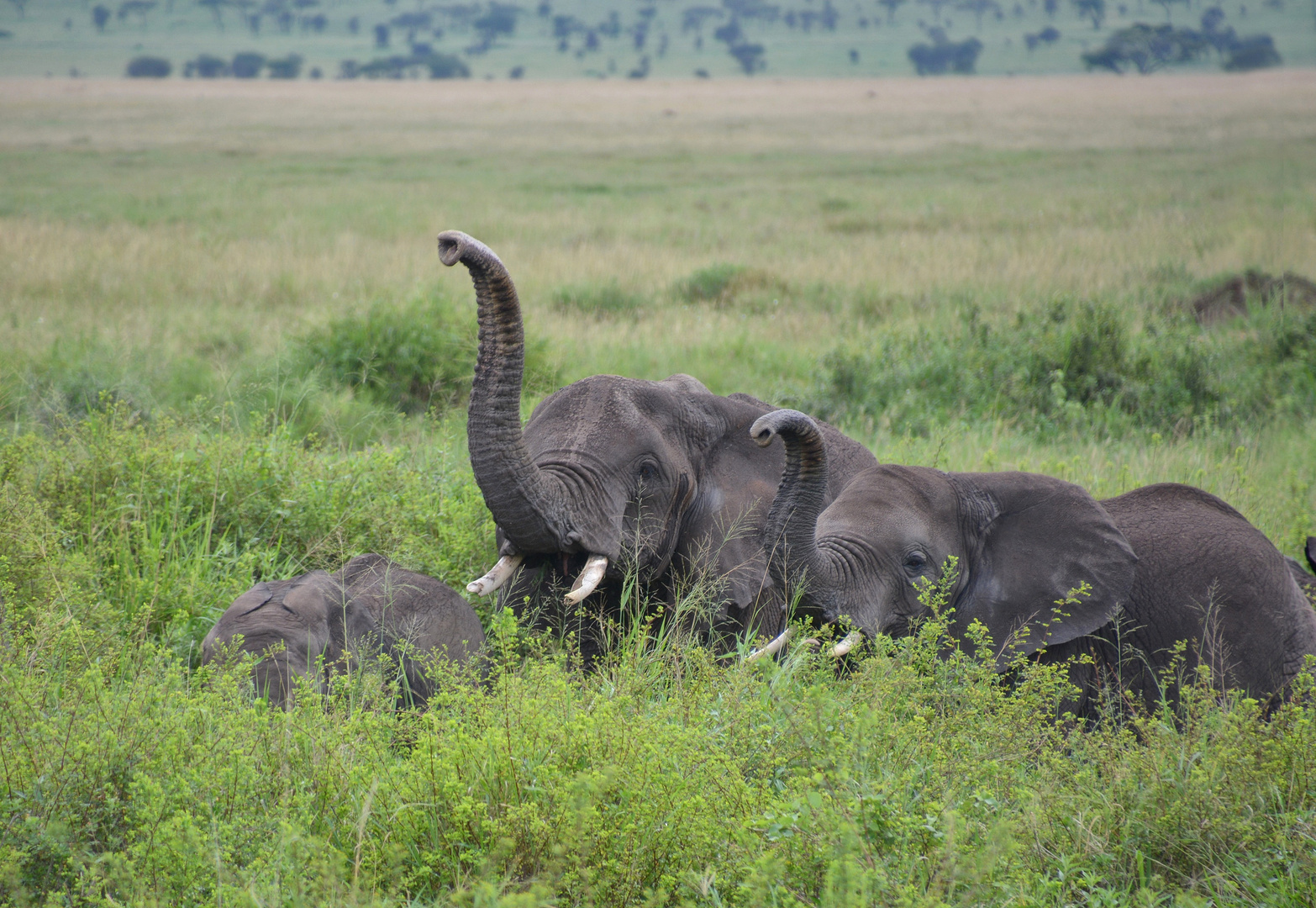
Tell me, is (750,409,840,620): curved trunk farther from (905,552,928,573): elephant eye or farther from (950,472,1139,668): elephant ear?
(950,472,1139,668): elephant ear

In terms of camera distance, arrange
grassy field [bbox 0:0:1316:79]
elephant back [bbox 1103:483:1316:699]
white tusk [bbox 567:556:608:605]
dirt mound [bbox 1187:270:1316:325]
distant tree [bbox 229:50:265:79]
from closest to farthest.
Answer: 1. white tusk [bbox 567:556:608:605]
2. elephant back [bbox 1103:483:1316:699]
3. dirt mound [bbox 1187:270:1316:325]
4. distant tree [bbox 229:50:265:79]
5. grassy field [bbox 0:0:1316:79]

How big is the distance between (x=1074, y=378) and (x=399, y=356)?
648 centimetres

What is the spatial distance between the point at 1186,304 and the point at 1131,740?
12.4 meters

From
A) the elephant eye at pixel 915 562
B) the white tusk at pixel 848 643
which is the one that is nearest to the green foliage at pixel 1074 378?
the elephant eye at pixel 915 562

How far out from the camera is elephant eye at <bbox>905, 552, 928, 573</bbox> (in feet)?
15.8

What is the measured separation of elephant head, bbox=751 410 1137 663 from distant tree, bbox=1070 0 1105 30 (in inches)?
6610

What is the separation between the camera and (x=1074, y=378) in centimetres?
1077

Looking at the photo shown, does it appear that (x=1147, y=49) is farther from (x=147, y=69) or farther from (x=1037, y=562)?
(x=1037, y=562)

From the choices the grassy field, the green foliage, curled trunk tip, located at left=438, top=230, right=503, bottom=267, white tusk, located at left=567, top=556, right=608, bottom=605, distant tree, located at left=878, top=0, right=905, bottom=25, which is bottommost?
the green foliage

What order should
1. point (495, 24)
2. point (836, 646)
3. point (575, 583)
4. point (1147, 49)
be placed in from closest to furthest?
point (836, 646) → point (575, 583) → point (1147, 49) → point (495, 24)

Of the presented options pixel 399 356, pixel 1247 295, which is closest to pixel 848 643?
pixel 399 356

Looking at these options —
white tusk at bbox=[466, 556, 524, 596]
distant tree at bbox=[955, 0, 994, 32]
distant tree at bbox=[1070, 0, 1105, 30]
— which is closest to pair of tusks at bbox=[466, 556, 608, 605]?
white tusk at bbox=[466, 556, 524, 596]

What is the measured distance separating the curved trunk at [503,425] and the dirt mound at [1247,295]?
11569 mm

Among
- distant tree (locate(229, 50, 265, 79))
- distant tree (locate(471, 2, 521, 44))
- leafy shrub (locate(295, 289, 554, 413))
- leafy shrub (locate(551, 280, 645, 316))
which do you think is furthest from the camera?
distant tree (locate(471, 2, 521, 44))
